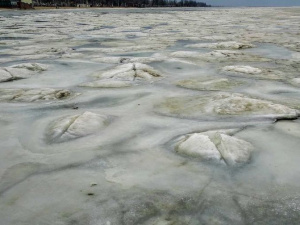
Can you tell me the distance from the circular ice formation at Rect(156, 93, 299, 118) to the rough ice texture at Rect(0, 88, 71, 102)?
1.30 meters

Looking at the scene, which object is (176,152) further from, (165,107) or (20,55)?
(20,55)

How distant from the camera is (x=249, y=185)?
6.64 feet

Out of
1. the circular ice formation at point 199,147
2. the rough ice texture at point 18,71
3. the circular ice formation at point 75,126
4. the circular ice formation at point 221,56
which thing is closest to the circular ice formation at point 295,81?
the circular ice formation at point 221,56

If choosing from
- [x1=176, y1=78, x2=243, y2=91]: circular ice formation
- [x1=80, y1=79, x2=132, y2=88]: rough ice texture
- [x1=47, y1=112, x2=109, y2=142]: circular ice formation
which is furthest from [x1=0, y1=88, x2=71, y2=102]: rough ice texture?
[x1=176, y1=78, x2=243, y2=91]: circular ice formation

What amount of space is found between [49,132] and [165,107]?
1.33m

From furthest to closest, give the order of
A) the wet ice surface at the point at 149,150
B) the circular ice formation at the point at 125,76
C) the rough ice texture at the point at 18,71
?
the rough ice texture at the point at 18,71 → the circular ice formation at the point at 125,76 → the wet ice surface at the point at 149,150

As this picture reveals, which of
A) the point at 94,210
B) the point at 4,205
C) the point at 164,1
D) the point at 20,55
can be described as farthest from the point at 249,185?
the point at 164,1

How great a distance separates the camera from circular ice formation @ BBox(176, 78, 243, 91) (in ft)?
14.4

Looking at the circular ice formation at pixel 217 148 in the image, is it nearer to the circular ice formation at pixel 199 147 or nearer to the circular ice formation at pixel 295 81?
the circular ice formation at pixel 199 147

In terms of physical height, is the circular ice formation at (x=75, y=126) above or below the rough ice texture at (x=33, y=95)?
above

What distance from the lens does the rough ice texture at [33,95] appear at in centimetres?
391

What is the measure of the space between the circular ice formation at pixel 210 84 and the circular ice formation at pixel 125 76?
0.58 metres

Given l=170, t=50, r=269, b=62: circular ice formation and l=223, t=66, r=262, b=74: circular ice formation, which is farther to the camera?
l=170, t=50, r=269, b=62: circular ice formation

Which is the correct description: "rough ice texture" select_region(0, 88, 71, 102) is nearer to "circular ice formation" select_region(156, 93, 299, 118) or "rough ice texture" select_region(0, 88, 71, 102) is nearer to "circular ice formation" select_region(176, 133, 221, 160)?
"circular ice formation" select_region(156, 93, 299, 118)
